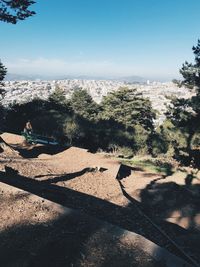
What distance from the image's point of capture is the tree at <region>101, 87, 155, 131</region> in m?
60.2

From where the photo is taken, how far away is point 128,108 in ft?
198

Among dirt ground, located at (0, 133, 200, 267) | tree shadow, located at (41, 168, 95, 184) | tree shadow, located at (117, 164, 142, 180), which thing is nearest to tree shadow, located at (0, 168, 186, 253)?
dirt ground, located at (0, 133, 200, 267)

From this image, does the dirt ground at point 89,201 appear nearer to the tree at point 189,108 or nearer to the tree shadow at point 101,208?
the tree shadow at point 101,208

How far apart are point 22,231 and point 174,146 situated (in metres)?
29.7

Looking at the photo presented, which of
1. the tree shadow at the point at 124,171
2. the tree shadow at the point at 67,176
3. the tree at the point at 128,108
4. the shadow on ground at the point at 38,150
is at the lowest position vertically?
the tree at the point at 128,108

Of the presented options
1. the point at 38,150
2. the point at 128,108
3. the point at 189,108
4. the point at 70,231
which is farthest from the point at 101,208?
the point at 128,108

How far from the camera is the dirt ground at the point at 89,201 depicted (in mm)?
6723

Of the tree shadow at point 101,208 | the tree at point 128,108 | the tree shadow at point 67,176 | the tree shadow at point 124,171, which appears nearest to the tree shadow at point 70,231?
the tree shadow at point 101,208

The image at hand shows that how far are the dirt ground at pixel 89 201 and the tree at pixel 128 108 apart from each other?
125 ft

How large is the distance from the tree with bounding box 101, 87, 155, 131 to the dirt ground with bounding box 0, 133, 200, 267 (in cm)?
3822

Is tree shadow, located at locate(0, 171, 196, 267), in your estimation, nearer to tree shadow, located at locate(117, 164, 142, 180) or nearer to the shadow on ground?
tree shadow, located at locate(117, 164, 142, 180)

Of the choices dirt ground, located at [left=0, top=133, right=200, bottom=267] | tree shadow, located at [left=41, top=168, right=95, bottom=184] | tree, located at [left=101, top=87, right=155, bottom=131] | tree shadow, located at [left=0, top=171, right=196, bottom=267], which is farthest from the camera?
tree, located at [left=101, top=87, right=155, bottom=131]

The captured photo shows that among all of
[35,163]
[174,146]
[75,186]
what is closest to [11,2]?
[35,163]

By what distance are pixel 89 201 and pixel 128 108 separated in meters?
49.5
